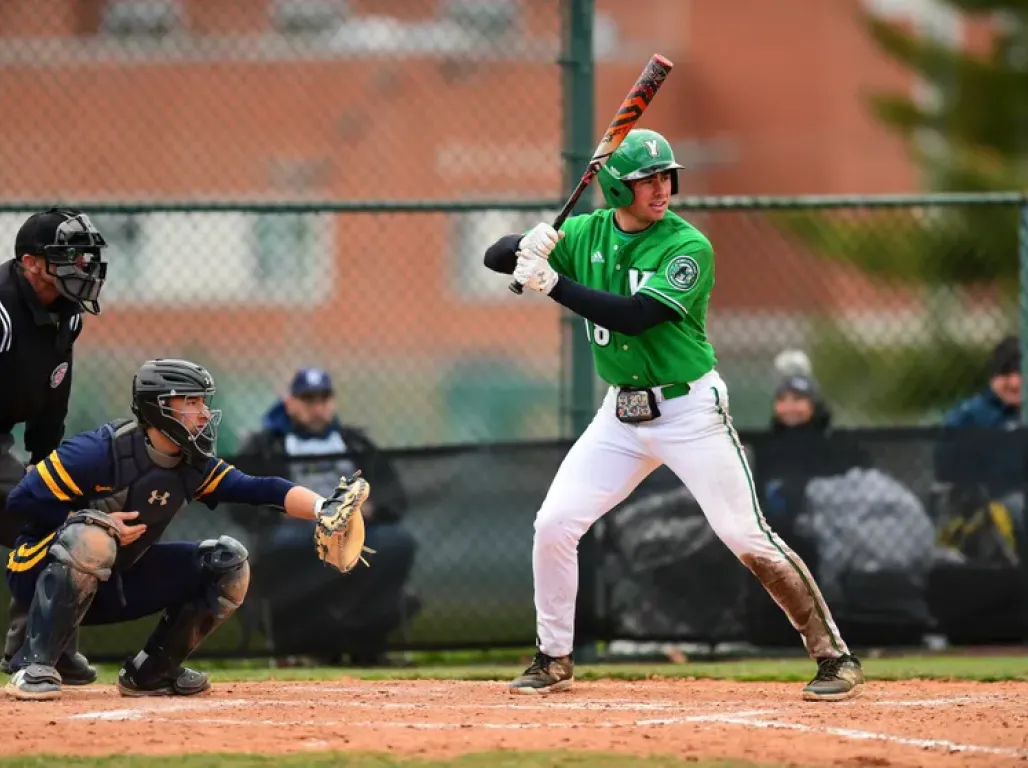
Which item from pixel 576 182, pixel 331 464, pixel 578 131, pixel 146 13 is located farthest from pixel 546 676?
pixel 146 13

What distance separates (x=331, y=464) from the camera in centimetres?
838

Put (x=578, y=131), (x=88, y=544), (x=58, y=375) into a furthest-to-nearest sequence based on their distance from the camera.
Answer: (x=578, y=131) → (x=58, y=375) → (x=88, y=544)

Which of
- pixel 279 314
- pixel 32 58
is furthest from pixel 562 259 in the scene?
→ pixel 279 314

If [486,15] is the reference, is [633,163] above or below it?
below

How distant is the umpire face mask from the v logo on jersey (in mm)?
1881

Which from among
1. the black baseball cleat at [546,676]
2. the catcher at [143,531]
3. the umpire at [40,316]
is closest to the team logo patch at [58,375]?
the umpire at [40,316]

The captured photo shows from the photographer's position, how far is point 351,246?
1822 centimetres

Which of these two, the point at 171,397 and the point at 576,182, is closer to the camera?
the point at 171,397

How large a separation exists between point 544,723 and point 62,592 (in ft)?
5.47

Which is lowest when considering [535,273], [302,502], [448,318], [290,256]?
[302,502]

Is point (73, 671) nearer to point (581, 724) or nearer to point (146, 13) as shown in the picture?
point (581, 724)

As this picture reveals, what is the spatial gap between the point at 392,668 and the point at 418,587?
393 millimetres

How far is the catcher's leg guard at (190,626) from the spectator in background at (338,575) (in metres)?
1.90

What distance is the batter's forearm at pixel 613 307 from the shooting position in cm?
601
